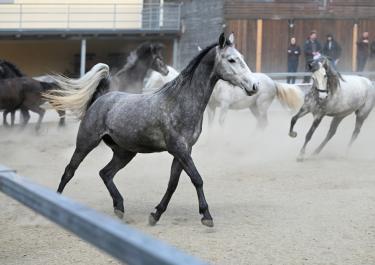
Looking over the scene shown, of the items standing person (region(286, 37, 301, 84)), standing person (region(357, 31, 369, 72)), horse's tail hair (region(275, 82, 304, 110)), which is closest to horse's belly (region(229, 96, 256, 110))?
horse's tail hair (region(275, 82, 304, 110))

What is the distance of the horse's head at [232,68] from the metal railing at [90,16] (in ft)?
66.8

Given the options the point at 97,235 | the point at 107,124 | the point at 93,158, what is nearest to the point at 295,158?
the point at 93,158

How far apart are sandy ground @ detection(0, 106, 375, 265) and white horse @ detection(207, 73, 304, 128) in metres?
0.45

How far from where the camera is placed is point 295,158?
11836 millimetres

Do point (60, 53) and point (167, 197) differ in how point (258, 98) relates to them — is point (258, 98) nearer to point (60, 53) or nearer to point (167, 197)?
point (167, 197)

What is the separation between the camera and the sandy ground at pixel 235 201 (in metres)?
5.41

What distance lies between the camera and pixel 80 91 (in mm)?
7414

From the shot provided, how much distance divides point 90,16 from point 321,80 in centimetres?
1741

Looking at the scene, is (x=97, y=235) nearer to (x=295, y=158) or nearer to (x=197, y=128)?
(x=197, y=128)

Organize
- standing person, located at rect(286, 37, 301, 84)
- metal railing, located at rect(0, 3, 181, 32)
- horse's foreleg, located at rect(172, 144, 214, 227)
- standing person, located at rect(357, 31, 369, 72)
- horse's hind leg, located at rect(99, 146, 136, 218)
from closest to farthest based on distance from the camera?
horse's foreleg, located at rect(172, 144, 214, 227) → horse's hind leg, located at rect(99, 146, 136, 218) → standing person, located at rect(286, 37, 301, 84) → standing person, located at rect(357, 31, 369, 72) → metal railing, located at rect(0, 3, 181, 32)

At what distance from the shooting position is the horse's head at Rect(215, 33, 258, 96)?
6266 millimetres

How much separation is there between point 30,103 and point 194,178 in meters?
10.1

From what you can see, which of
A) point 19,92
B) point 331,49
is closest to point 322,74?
point 19,92

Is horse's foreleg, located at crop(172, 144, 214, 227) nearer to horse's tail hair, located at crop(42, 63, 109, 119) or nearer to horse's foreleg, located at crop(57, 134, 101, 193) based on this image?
horse's foreleg, located at crop(57, 134, 101, 193)
